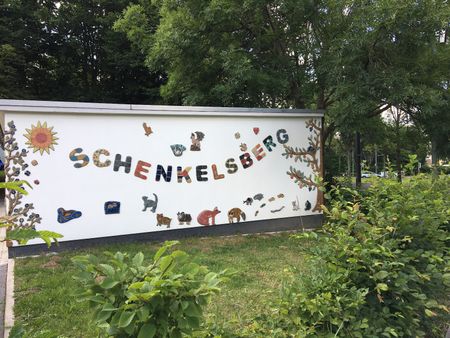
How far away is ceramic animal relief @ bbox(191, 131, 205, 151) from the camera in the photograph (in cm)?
773

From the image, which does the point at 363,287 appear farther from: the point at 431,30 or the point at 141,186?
the point at 431,30

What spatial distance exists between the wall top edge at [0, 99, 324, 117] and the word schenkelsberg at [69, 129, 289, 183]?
2.09 feet

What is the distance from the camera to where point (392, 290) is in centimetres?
270

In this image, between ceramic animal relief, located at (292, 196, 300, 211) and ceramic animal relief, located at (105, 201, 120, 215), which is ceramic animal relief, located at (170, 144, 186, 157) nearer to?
ceramic animal relief, located at (105, 201, 120, 215)

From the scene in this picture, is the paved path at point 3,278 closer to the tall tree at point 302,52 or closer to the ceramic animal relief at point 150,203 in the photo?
the ceramic animal relief at point 150,203

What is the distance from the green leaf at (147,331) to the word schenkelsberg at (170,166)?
580 centimetres

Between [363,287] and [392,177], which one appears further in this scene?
[392,177]

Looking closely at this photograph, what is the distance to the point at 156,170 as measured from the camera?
743cm

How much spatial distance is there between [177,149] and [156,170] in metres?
0.59

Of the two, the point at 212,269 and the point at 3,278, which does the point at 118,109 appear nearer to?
the point at 3,278

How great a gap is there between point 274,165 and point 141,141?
119 inches

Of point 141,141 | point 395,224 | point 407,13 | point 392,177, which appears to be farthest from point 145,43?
point 395,224

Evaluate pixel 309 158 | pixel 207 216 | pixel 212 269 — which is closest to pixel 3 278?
pixel 212 269

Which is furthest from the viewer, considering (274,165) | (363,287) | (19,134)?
(274,165)
